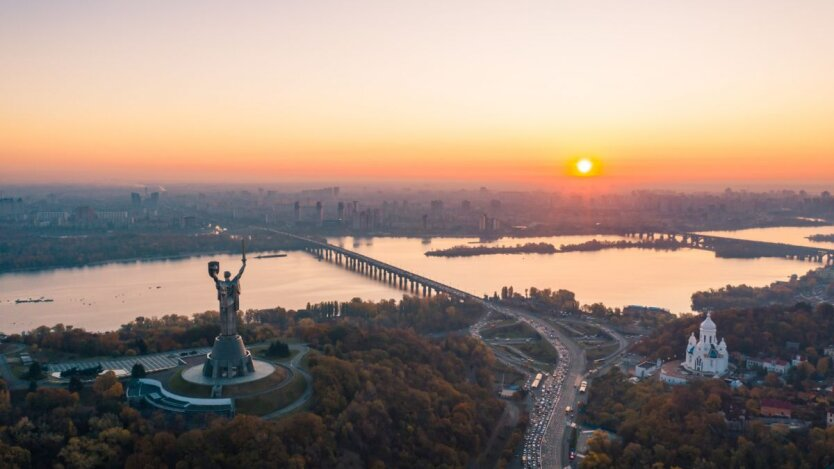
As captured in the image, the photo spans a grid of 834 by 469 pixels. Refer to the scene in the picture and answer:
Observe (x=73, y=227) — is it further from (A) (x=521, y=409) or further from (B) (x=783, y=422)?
(B) (x=783, y=422)

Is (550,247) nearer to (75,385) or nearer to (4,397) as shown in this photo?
(75,385)

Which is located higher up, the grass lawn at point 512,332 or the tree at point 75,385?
the tree at point 75,385

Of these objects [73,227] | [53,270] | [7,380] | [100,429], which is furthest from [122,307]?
[73,227]

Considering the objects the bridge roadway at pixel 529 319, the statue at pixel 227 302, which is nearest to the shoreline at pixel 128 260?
the bridge roadway at pixel 529 319

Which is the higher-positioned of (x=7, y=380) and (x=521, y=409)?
(x=7, y=380)

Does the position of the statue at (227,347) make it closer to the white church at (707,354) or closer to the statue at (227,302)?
the statue at (227,302)

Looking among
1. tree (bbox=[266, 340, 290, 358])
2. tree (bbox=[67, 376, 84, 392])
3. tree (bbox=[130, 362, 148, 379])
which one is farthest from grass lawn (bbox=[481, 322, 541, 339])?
tree (bbox=[67, 376, 84, 392])

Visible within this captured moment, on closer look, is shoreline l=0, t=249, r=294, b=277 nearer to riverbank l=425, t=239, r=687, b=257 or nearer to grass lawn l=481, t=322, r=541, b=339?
riverbank l=425, t=239, r=687, b=257
